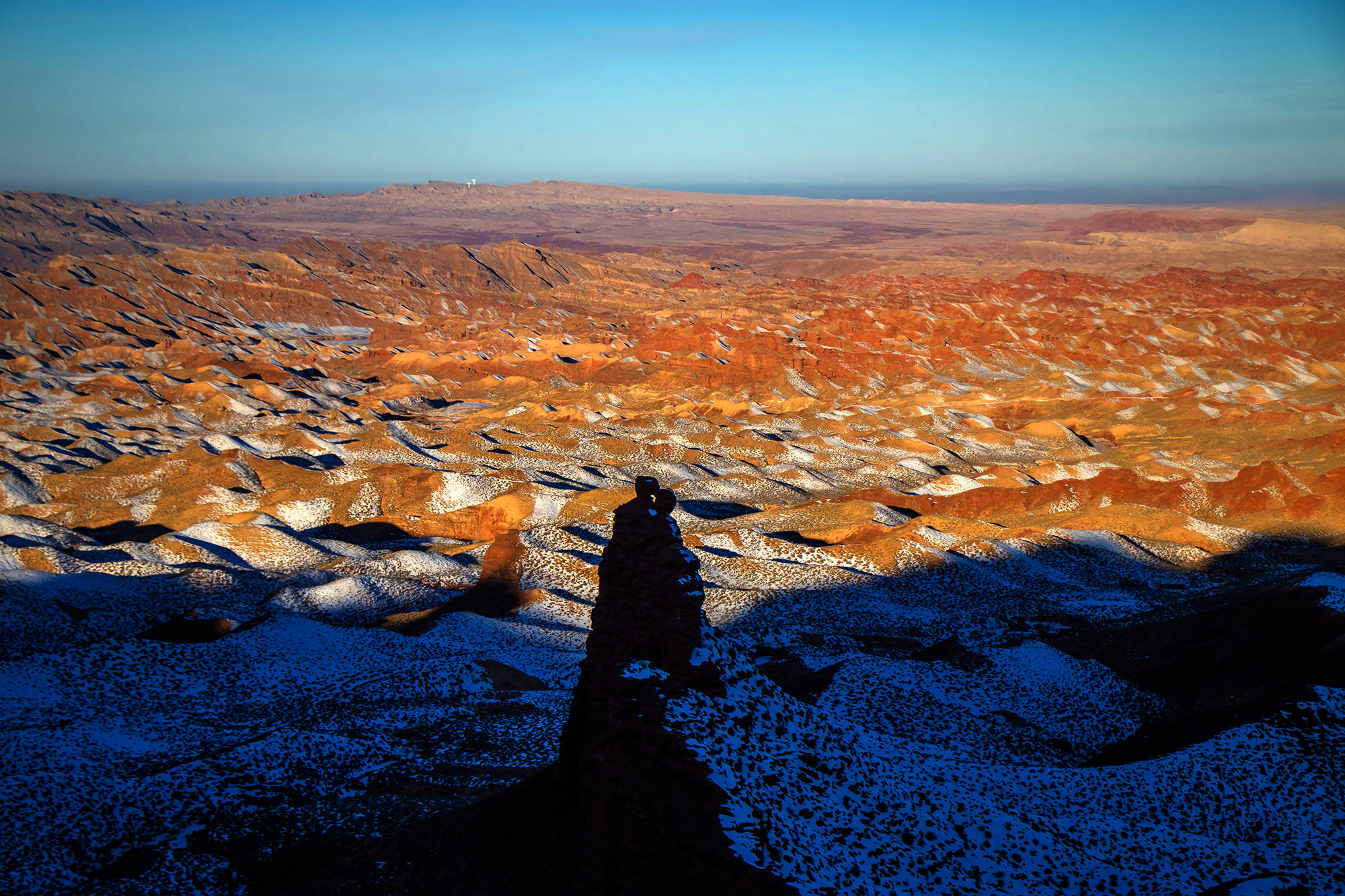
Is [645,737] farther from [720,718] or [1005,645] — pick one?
[1005,645]

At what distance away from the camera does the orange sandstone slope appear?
50469mm

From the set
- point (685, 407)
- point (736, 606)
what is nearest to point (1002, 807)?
point (736, 606)

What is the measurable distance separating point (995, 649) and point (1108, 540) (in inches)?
653

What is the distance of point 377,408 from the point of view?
8838cm

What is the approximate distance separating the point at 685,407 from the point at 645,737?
77.0m

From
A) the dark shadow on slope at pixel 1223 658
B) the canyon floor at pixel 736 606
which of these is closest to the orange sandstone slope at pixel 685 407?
the canyon floor at pixel 736 606

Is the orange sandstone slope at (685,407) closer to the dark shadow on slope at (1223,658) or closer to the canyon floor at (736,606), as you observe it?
the canyon floor at (736,606)

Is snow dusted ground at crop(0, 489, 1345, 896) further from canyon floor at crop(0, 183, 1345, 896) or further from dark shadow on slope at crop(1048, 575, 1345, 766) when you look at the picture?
dark shadow on slope at crop(1048, 575, 1345, 766)

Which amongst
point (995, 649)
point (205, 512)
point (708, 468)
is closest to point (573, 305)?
point (708, 468)

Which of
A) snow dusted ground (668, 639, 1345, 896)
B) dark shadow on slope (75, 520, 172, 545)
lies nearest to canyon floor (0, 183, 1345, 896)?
snow dusted ground (668, 639, 1345, 896)

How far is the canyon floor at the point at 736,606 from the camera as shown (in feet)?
52.6

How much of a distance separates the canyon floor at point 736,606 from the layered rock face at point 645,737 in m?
0.43

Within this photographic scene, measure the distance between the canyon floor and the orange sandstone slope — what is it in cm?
50

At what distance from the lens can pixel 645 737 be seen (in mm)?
11875
